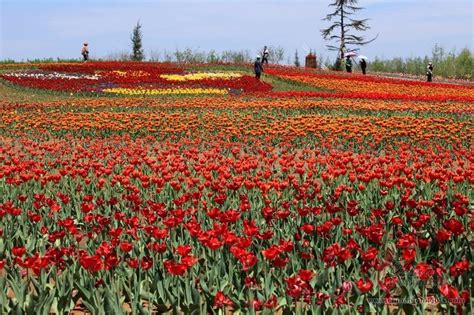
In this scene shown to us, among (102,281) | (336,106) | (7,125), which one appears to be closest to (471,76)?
(336,106)

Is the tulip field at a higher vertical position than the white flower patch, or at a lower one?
lower

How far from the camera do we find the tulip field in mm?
4102

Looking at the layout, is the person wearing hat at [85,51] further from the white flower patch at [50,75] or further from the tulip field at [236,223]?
the tulip field at [236,223]

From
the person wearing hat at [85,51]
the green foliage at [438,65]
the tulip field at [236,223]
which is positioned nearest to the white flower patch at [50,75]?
the person wearing hat at [85,51]

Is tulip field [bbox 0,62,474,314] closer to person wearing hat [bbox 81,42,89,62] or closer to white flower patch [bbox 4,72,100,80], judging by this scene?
white flower patch [bbox 4,72,100,80]

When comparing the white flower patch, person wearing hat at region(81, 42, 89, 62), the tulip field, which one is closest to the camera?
the tulip field

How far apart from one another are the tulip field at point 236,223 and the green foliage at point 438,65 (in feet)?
167

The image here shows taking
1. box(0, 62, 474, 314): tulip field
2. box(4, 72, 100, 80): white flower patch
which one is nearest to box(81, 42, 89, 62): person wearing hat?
box(4, 72, 100, 80): white flower patch

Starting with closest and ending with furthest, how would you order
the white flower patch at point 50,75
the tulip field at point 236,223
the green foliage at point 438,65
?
1. the tulip field at point 236,223
2. the white flower patch at point 50,75
3. the green foliage at point 438,65

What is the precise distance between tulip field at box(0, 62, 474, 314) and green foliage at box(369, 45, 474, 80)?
5081 cm

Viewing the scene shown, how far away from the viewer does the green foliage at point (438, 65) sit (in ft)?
210

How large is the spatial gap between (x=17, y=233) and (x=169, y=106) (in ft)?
50.1

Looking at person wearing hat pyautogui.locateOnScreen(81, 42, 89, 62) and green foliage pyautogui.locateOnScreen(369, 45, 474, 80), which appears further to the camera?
green foliage pyautogui.locateOnScreen(369, 45, 474, 80)

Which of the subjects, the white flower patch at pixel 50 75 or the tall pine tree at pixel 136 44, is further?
the tall pine tree at pixel 136 44
